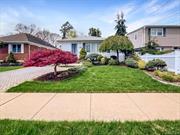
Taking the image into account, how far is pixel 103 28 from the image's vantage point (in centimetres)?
5375

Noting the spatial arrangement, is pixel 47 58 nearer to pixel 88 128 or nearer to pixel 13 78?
pixel 13 78

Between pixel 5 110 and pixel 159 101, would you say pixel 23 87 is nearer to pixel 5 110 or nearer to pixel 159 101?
pixel 5 110

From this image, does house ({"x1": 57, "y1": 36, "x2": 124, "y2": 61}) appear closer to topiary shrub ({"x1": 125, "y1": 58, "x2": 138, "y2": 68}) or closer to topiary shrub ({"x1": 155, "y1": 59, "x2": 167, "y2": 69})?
topiary shrub ({"x1": 125, "y1": 58, "x2": 138, "y2": 68})

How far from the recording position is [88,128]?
4.94 metres

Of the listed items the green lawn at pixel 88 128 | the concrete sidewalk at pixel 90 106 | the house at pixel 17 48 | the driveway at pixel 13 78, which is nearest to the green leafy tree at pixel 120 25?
the house at pixel 17 48

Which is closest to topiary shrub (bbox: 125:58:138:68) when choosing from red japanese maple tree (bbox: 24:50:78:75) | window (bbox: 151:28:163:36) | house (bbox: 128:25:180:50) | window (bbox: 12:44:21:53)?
red japanese maple tree (bbox: 24:50:78:75)

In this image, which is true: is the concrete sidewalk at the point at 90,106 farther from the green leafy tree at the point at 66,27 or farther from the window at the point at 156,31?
the green leafy tree at the point at 66,27

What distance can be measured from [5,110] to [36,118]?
135 centimetres

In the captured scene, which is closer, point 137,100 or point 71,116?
point 71,116

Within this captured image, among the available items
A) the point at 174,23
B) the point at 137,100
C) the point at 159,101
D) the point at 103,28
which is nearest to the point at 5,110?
the point at 137,100

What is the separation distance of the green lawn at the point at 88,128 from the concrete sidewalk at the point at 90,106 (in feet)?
1.55

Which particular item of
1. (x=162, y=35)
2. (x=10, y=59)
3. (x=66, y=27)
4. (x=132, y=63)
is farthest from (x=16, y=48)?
(x=66, y=27)

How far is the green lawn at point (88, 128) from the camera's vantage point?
15.4 ft

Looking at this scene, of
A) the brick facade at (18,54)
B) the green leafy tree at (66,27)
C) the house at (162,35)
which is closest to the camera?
the brick facade at (18,54)
